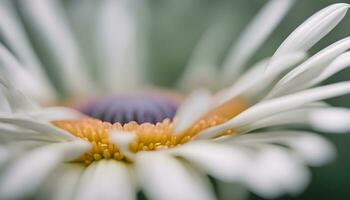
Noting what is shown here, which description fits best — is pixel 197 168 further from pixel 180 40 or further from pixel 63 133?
pixel 180 40

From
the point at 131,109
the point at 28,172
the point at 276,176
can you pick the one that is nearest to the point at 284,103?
the point at 276,176

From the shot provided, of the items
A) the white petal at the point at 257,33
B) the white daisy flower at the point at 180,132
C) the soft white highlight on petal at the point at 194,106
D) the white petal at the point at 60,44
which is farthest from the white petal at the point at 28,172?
the white petal at the point at 60,44

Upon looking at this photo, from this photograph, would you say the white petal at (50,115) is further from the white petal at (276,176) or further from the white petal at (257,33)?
the white petal at (257,33)

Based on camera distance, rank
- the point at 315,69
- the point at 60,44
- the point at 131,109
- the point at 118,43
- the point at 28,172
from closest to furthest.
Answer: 1. the point at 28,172
2. the point at 315,69
3. the point at 131,109
4. the point at 60,44
5. the point at 118,43

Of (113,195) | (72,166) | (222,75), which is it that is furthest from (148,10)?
(113,195)

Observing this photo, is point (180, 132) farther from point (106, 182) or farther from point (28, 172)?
point (28, 172)

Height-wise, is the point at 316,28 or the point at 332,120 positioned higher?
the point at 316,28
